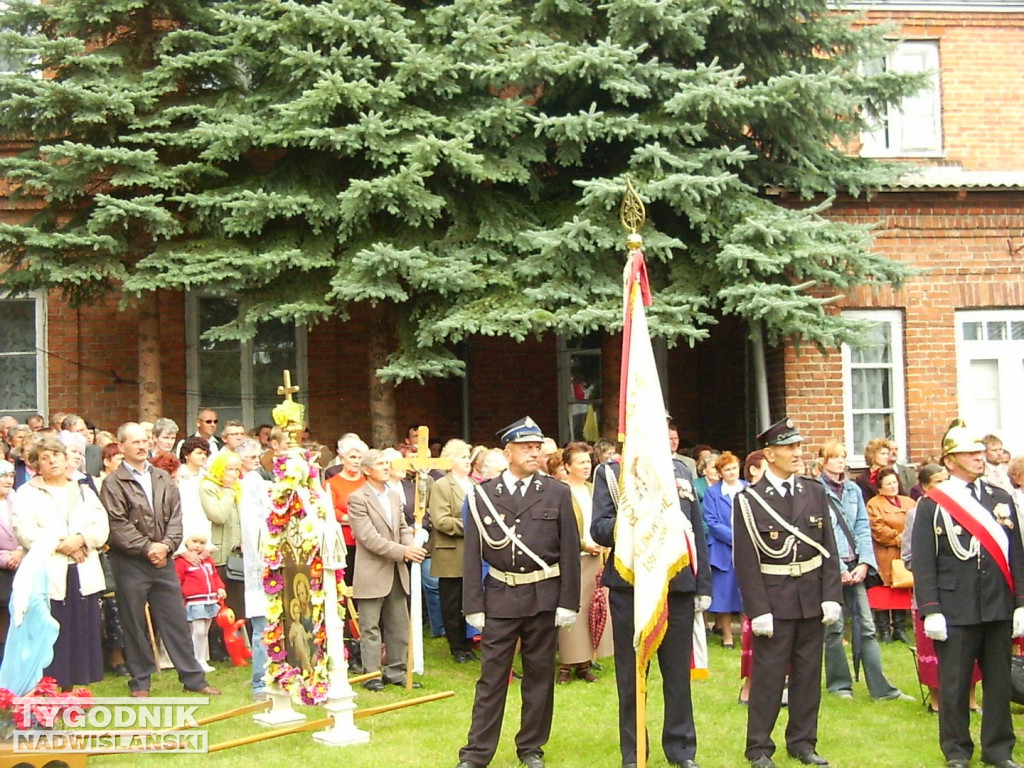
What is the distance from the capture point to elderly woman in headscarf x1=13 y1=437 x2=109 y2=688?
8.83m

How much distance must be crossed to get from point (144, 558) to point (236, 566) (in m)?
1.55

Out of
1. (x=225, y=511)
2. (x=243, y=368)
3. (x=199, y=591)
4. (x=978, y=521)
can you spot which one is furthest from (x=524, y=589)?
(x=243, y=368)

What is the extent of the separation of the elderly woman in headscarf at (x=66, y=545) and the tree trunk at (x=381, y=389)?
18.3ft

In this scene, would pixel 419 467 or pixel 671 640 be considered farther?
pixel 419 467

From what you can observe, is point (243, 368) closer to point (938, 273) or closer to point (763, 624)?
point (938, 273)

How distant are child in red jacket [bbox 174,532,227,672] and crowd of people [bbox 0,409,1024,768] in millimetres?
17

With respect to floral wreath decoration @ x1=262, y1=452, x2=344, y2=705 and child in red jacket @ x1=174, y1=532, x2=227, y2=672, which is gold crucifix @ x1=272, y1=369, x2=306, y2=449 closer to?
floral wreath decoration @ x1=262, y1=452, x2=344, y2=705

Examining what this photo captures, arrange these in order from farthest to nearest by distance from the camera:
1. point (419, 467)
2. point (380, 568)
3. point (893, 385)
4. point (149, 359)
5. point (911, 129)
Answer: point (911, 129) < point (893, 385) < point (149, 359) < point (380, 568) < point (419, 467)

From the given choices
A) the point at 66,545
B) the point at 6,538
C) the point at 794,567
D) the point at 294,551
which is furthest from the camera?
the point at 6,538

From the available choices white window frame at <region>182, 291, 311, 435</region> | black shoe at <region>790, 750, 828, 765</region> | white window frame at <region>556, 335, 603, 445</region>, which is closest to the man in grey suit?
Answer: black shoe at <region>790, 750, 828, 765</region>

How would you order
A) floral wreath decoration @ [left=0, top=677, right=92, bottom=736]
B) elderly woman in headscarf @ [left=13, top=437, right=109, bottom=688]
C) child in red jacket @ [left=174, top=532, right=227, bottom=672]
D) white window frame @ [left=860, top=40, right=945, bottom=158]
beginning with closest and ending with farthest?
floral wreath decoration @ [left=0, top=677, right=92, bottom=736]
elderly woman in headscarf @ [left=13, top=437, right=109, bottom=688]
child in red jacket @ [left=174, top=532, right=227, bottom=672]
white window frame @ [left=860, top=40, right=945, bottom=158]

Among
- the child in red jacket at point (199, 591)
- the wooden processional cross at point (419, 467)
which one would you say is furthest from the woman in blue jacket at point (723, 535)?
the child in red jacket at point (199, 591)

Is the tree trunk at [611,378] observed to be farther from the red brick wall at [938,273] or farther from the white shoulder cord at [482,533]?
the white shoulder cord at [482,533]

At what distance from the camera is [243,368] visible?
1694 cm
